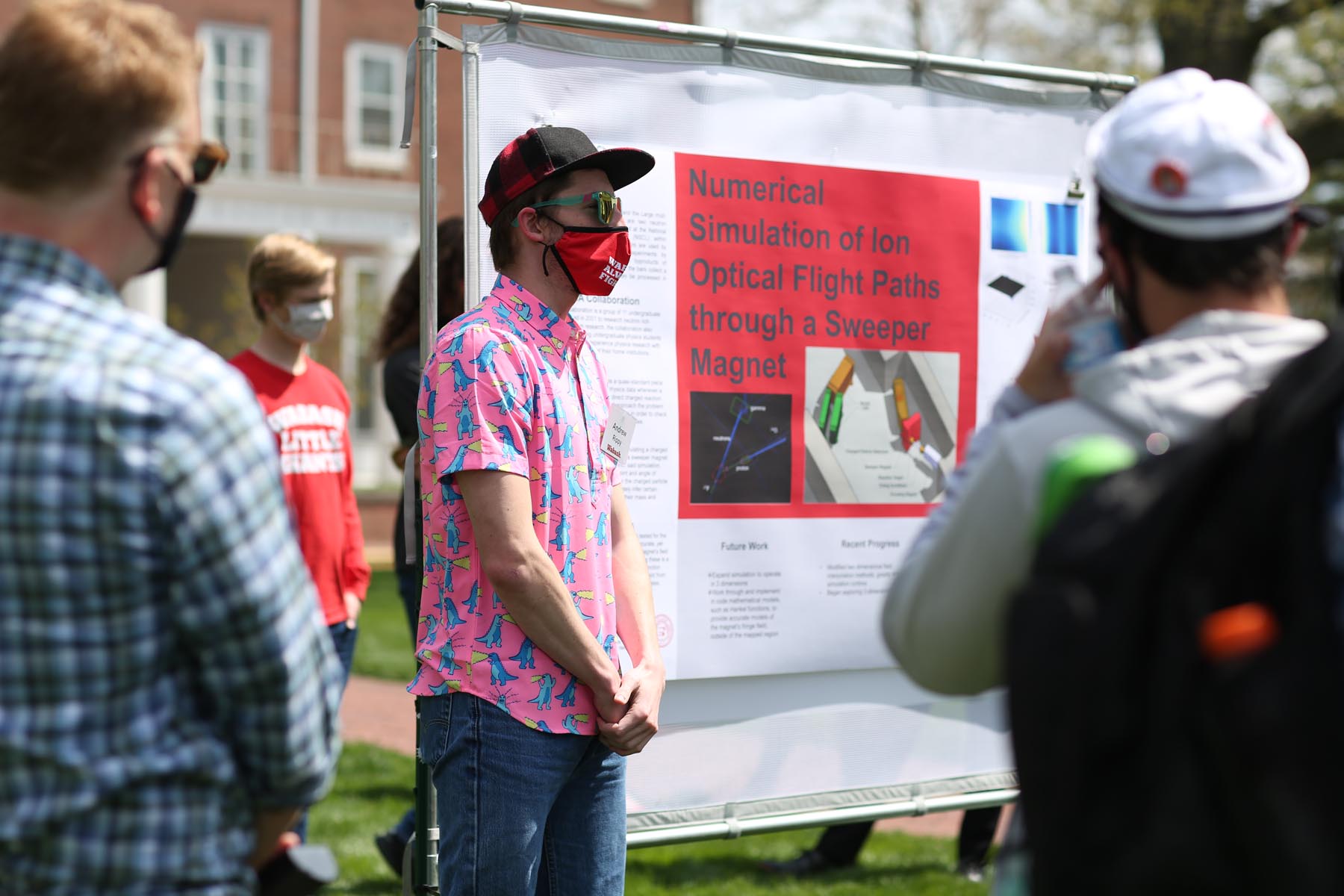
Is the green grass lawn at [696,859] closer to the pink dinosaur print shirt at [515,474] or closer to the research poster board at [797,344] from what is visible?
the research poster board at [797,344]

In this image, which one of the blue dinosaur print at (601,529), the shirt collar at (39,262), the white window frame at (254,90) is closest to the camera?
the shirt collar at (39,262)

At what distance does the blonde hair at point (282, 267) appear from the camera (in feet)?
16.7

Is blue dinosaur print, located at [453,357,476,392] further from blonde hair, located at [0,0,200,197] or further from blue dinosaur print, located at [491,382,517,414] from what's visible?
blonde hair, located at [0,0,200,197]

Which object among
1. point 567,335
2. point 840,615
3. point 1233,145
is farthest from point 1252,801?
point 840,615

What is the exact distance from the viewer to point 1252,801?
116 cm

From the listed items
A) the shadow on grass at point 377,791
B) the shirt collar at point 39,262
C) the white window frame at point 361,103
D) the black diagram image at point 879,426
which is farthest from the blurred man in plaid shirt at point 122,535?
the white window frame at point 361,103

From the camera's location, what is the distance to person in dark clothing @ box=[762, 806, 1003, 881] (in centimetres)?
554

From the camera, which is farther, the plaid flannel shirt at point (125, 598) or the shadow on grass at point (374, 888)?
the shadow on grass at point (374, 888)

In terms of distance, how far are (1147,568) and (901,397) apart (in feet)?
10.6

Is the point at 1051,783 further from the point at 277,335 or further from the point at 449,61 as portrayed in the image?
the point at 449,61

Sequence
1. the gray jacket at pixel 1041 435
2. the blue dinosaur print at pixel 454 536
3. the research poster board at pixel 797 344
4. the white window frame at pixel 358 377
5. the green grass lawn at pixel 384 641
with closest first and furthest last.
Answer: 1. the gray jacket at pixel 1041 435
2. the blue dinosaur print at pixel 454 536
3. the research poster board at pixel 797 344
4. the green grass lawn at pixel 384 641
5. the white window frame at pixel 358 377

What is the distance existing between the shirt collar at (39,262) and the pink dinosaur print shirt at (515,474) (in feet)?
3.68

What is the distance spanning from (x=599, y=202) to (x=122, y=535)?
177 centimetres

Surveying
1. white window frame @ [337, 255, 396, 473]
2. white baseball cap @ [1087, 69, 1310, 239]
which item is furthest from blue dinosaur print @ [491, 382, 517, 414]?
white window frame @ [337, 255, 396, 473]
